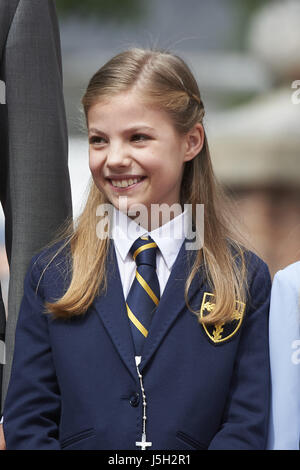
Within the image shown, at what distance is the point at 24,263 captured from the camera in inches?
69.2

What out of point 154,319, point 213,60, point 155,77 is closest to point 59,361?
point 154,319

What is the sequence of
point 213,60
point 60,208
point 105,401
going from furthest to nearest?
1. point 213,60
2. point 60,208
3. point 105,401

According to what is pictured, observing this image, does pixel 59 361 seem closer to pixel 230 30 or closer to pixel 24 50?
pixel 24 50

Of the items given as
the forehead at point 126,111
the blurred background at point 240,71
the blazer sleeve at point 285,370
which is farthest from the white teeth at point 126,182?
the blurred background at point 240,71

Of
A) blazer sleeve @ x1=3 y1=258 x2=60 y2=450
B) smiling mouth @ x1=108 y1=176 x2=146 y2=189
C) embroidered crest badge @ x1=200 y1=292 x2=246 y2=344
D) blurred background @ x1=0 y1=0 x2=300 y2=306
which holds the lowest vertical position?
blazer sleeve @ x1=3 y1=258 x2=60 y2=450

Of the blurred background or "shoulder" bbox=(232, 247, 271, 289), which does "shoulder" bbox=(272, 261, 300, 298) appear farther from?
the blurred background

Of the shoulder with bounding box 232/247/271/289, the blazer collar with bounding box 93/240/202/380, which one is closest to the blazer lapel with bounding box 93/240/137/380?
the blazer collar with bounding box 93/240/202/380

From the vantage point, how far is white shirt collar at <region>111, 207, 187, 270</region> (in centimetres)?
171

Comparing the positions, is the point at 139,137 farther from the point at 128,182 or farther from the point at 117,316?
the point at 117,316

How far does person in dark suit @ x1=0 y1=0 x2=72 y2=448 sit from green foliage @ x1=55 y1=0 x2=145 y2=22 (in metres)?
2.01

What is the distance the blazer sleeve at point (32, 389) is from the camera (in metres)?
1.62

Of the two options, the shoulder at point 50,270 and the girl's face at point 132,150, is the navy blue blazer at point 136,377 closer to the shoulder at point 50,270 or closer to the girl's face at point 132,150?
the shoulder at point 50,270

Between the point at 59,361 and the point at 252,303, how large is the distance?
382 millimetres

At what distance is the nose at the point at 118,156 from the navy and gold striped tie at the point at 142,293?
16 centimetres
